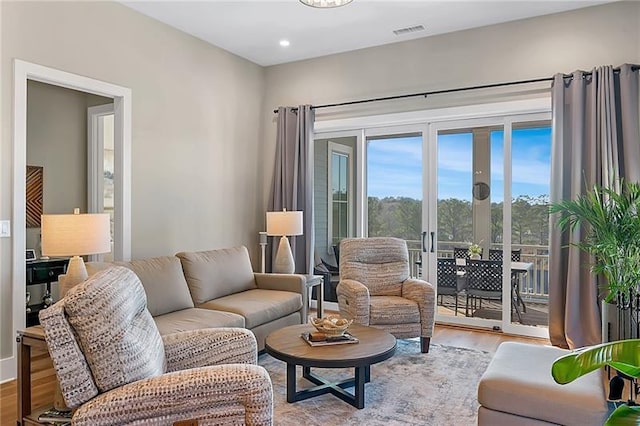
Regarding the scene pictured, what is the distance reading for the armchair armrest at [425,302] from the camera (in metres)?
3.92

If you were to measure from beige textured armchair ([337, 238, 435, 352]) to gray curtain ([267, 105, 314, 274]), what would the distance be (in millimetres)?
1074

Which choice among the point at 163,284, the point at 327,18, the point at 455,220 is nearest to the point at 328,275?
the point at 455,220

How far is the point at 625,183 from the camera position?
3842 mm

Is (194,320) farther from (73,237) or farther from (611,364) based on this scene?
(611,364)

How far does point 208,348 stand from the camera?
231 centimetres

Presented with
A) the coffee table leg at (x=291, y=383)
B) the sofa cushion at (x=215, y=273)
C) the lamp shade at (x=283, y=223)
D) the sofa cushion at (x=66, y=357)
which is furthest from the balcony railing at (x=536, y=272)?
the sofa cushion at (x=66, y=357)

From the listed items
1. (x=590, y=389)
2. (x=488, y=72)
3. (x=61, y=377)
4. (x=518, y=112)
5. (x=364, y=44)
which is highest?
(x=364, y=44)

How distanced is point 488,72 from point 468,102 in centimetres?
35

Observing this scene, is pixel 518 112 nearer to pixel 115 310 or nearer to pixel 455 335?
pixel 455 335

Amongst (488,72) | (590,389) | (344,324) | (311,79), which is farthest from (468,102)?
(590,389)

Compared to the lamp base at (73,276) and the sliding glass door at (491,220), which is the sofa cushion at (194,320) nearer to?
the lamp base at (73,276)

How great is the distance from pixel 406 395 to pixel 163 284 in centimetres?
199

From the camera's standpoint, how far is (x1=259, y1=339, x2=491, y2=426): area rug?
2689 mm

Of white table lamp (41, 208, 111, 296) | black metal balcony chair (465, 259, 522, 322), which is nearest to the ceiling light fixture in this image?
white table lamp (41, 208, 111, 296)
